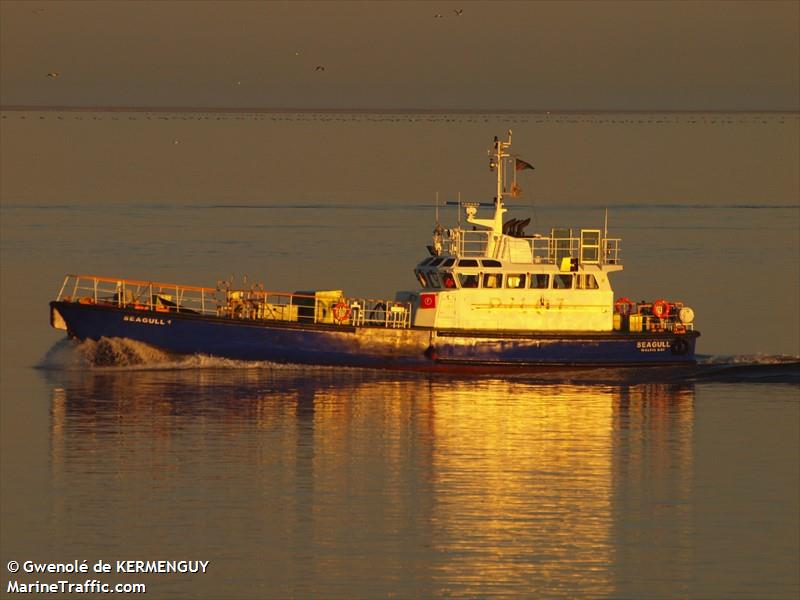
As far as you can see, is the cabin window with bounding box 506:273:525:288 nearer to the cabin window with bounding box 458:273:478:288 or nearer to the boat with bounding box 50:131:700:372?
the boat with bounding box 50:131:700:372

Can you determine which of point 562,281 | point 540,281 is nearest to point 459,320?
point 540,281

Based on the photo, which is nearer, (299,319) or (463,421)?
(463,421)

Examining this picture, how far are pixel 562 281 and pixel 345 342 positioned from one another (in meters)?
8.16

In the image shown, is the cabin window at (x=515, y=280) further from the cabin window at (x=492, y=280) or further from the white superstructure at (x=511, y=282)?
the cabin window at (x=492, y=280)

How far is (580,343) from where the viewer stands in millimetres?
64625

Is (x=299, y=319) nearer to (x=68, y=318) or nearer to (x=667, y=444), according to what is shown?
(x=68, y=318)

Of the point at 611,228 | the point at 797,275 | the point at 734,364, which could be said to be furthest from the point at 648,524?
the point at 611,228

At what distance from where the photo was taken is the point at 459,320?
211 ft

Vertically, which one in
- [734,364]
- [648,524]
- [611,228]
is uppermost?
[611,228]

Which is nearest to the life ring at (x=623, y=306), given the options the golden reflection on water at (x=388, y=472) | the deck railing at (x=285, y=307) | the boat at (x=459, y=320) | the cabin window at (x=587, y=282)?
the boat at (x=459, y=320)

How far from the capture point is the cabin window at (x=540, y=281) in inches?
2562

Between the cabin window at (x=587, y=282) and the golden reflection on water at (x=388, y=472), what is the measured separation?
416cm

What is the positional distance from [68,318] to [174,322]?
3.89 m

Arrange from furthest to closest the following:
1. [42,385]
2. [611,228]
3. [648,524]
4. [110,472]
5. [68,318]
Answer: [611,228]
[68,318]
[42,385]
[110,472]
[648,524]
